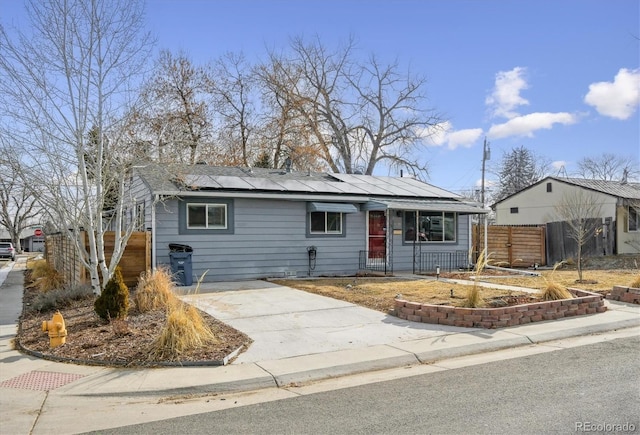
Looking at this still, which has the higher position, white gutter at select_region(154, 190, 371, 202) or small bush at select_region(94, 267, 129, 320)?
white gutter at select_region(154, 190, 371, 202)

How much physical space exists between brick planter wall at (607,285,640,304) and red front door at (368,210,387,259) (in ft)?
23.5

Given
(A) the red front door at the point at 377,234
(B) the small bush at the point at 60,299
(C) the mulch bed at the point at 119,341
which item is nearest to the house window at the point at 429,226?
(A) the red front door at the point at 377,234

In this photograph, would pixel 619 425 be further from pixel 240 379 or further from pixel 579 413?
pixel 240 379

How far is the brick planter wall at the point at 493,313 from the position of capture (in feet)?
27.2

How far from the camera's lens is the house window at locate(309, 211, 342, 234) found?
15.6 meters

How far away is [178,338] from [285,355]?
1.45 metres

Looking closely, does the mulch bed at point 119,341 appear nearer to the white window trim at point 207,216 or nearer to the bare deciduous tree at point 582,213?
the white window trim at point 207,216

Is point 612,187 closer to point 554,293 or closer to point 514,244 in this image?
point 514,244

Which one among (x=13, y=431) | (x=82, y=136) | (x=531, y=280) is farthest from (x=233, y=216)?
(x=13, y=431)

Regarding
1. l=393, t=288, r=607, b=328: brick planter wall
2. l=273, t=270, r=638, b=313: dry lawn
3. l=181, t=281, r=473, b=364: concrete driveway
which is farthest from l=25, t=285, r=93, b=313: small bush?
l=393, t=288, r=607, b=328: brick planter wall

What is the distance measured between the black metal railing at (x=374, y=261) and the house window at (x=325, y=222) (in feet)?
4.15

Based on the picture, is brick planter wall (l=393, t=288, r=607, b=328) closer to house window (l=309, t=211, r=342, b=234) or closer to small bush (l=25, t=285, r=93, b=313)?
small bush (l=25, t=285, r=93, b=313)

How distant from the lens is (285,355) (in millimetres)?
6555

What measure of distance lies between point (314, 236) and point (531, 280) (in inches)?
262
